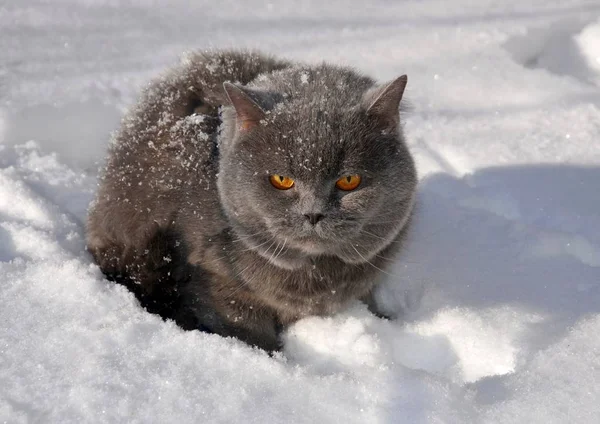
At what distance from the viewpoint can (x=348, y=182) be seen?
1.99 metres

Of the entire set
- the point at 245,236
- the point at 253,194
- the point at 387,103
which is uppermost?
the point at 387,103

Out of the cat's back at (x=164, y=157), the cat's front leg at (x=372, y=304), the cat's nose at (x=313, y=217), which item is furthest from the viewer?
the cat's front leg at (x=372, y=304)

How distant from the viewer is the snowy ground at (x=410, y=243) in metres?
Result: 1.95

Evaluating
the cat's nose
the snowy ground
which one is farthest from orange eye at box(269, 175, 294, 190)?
the snowy ground

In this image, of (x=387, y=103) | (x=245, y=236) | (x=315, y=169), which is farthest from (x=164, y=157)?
(x=387, y=103)

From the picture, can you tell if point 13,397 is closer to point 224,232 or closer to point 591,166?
point 224,232

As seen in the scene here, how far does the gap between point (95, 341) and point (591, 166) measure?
2.57m

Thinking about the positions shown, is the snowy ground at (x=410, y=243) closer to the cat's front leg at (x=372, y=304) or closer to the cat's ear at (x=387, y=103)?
the cat's front leg at (x=372, y=304)

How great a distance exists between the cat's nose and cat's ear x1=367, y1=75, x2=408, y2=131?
14.2 inches


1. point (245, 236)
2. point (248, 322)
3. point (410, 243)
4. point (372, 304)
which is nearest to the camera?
point (245, 236)

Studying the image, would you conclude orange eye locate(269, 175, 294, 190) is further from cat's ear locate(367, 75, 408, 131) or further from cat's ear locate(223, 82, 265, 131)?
cat's ear locate(367, 75, 408, 131)

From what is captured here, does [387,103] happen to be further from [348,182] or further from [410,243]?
[410,243]

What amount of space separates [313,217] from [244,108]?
0.41m

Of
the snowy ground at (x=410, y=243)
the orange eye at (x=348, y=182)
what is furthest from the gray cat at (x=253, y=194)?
the snowy ground at (x=410, y=243)
